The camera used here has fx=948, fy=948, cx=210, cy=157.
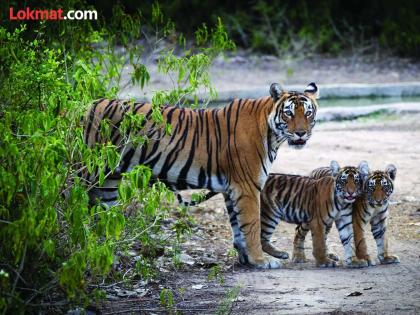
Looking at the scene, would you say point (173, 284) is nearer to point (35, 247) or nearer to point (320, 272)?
point (320, 272)

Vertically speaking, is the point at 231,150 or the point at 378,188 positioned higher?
the point at 231,150

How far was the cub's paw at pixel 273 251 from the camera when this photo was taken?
781cm

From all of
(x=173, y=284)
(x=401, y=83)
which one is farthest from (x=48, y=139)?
(x=401, y=83)

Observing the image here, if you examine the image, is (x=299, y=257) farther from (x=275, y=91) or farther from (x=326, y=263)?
(x=275, y=91)

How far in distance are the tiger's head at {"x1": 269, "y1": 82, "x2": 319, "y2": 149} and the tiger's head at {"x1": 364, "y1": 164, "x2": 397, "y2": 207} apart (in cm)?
61

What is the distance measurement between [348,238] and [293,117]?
1.05 meters

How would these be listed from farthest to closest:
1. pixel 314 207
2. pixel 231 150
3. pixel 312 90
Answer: pixel 312 90 < pixel 314 207 < pixel 231 150

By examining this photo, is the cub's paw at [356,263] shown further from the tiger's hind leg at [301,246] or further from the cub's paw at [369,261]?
the tiger's hind leg at [301,246]

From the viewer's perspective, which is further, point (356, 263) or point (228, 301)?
point (356, 263)

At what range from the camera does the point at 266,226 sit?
7.85m

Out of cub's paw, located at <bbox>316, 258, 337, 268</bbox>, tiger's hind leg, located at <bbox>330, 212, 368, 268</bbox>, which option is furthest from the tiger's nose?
cub's paw, located at <bbox>316, 258, 337, 268</bbox>

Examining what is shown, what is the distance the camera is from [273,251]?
7.82m

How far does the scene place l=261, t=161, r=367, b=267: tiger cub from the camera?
24.5ft

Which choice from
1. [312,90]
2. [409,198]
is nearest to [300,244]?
[312,90]
